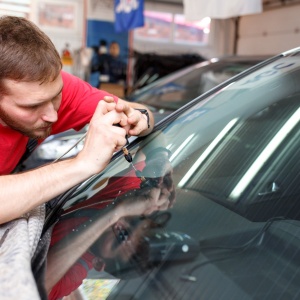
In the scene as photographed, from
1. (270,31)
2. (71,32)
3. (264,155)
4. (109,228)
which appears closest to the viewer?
(109,228)

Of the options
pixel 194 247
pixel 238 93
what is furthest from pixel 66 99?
pixel 194 247

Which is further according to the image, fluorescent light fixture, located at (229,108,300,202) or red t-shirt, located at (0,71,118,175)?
red t-shirt, located at (0,71,118,175)

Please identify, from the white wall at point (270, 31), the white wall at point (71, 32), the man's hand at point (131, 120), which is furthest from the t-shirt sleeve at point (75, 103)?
the white wall at point (71, 32)

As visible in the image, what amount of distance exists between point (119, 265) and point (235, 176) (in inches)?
15.4

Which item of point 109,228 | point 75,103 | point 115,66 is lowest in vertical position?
point 115,66

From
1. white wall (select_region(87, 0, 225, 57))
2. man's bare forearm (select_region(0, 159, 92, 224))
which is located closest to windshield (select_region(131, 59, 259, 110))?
man's bare forearm (select_region(0, 159, 92, 224))

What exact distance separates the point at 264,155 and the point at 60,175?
0.51 meters

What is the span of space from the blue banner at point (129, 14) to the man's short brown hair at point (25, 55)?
4809mm

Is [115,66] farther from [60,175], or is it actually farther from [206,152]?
[60,175]

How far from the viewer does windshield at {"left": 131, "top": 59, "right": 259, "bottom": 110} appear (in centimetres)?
327

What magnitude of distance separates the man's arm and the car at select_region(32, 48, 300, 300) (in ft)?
0.29

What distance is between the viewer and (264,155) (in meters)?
1.11

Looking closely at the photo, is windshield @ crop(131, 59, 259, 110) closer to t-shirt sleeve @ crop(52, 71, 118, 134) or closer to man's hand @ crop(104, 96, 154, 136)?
t-shirt sleeve @ crop(52, 71, 118, 134)

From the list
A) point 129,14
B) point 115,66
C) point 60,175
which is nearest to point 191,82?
point 60,175
